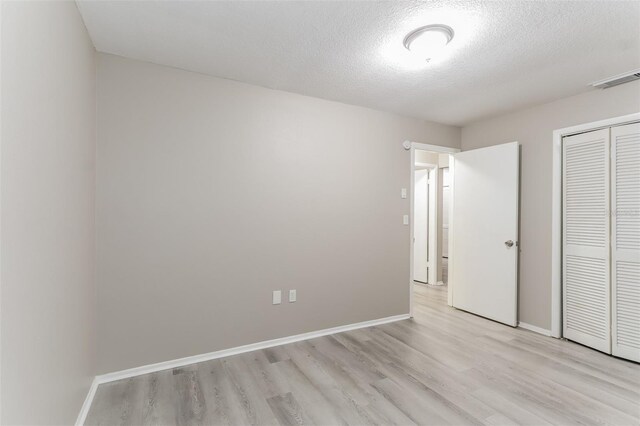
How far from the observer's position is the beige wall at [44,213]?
1.01m

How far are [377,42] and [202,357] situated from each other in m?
2.89

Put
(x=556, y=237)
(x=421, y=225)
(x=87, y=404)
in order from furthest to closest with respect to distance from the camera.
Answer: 1. (x=421, y=225)
2. (x=556, y=237)
3. (x=87, y=404)

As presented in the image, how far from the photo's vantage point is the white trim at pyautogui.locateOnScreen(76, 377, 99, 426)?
185 centimetres

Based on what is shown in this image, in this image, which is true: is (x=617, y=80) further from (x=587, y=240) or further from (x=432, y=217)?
(x=432, y=217)

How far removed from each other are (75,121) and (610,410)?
3.78m

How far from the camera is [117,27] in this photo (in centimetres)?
203

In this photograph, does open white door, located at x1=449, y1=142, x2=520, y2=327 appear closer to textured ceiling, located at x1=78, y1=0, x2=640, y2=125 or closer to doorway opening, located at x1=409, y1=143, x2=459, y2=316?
textured ceiling, located at x1=78, y1=0, x2=640, y2=125

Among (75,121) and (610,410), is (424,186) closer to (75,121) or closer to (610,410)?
(610,410)

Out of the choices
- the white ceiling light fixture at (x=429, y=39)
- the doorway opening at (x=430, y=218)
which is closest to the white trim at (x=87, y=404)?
the white ceiling light fixture at (x=429, y=39)

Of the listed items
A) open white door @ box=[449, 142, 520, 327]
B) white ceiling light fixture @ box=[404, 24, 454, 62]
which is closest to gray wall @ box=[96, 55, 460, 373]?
open white door @ box=[449, 142, 520, 327]

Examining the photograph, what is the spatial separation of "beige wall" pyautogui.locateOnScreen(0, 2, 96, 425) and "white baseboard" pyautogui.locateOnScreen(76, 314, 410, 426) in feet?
0.57

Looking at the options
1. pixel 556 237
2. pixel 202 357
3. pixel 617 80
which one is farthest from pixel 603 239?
pixel 202 357

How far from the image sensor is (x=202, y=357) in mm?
2652

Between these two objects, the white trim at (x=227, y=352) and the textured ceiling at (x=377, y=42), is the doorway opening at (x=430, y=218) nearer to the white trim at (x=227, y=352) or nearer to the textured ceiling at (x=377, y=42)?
the white trim at (x=227, y=352)
